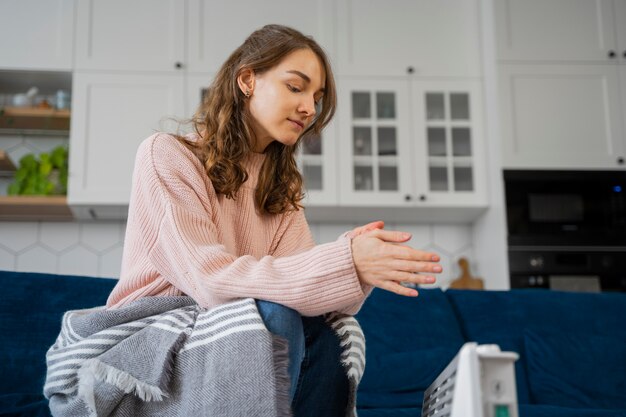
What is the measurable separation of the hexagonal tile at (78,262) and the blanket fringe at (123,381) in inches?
104

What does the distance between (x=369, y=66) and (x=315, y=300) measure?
2674mm

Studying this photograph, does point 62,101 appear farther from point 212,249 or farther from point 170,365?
point 170,365

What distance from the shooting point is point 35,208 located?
3369 millimetres

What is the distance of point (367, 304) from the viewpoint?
89.1 inches

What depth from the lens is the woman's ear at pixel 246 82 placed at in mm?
1533

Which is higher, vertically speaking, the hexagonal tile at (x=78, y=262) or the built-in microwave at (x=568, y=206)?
the built-in microwave at (x=568, y=206)

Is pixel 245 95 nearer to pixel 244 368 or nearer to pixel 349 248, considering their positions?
pixel 349 248

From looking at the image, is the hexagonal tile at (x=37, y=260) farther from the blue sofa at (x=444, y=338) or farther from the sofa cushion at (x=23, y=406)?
the sofa cushion at (x=23, y=406)

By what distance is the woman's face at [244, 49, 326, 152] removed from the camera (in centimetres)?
149

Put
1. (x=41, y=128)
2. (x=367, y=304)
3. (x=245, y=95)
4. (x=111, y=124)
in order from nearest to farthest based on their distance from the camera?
(x=245, y=95)
(x=367, y=304)
(x=111, y=124)
(x=41, y=128)

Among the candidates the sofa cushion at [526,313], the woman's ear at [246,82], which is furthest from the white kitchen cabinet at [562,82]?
the woman's ear at [246,82]

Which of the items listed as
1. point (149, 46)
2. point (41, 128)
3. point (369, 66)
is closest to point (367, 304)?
point (369, 66)

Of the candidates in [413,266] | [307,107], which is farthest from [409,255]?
[307,107]

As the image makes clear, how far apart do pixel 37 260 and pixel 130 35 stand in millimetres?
1229
